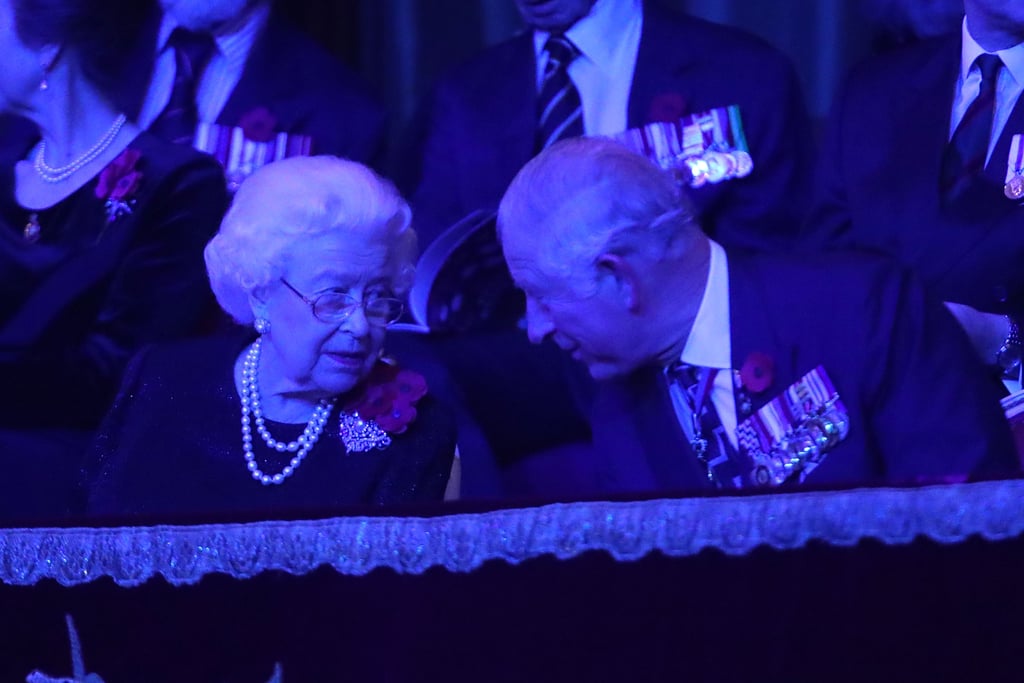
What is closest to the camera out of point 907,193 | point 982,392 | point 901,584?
point 901,584

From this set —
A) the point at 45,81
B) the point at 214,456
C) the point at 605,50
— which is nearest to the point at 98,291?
the point at 45,81

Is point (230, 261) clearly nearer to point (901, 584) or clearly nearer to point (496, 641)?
point (496, 641)

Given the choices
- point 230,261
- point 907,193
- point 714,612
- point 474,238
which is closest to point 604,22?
point 474,238

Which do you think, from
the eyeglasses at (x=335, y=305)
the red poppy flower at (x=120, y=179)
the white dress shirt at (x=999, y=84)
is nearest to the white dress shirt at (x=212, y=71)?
the red poppy flower at (x=120, y=179)

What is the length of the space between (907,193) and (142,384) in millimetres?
1199

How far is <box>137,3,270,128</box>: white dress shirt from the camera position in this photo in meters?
2.62

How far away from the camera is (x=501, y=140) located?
241 cm

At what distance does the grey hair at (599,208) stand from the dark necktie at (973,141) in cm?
51

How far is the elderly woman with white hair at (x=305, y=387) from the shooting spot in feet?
5.77

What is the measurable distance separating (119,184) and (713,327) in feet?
3.85

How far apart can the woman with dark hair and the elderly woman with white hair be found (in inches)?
19.9

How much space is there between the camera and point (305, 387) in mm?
1805

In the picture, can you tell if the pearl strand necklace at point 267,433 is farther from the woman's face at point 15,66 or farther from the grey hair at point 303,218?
the woman's face at point 15,66

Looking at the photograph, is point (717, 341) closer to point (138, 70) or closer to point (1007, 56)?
point (1007, 56)
